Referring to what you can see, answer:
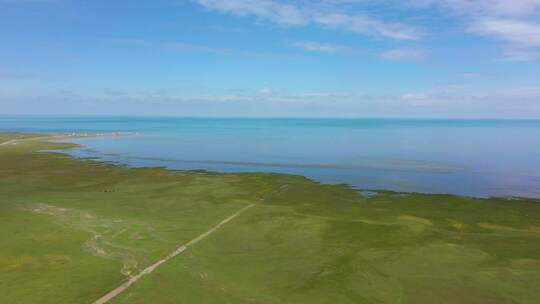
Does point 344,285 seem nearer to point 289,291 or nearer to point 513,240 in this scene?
point 289,291

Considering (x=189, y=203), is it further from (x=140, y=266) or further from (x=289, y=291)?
(x=289, y=291)

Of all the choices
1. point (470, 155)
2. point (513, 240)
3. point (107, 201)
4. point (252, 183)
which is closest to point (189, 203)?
point (107, 201)

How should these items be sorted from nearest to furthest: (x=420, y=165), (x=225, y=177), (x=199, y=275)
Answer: (x=199, y=275)
(x=225, y=177)
(x=420, y=165)

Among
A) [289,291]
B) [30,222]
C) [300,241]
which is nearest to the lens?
[289,291]

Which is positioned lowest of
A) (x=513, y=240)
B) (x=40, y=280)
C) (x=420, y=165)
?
(x=40, y=280)

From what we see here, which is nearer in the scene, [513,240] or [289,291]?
[289,291]

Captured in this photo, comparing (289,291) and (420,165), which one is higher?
(420,165)
